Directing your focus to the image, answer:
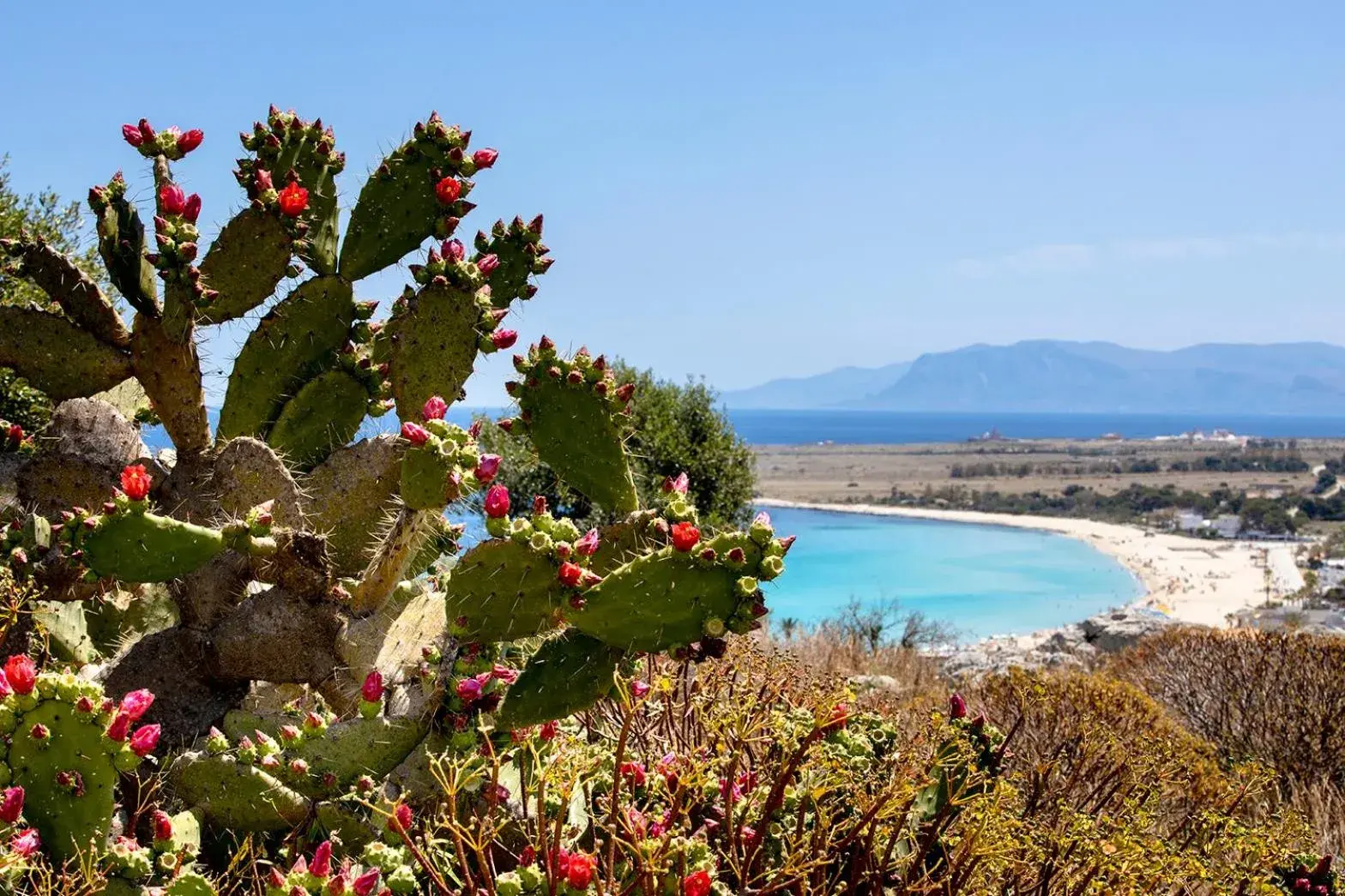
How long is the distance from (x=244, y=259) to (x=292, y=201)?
26cm

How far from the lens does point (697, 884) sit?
1866mm

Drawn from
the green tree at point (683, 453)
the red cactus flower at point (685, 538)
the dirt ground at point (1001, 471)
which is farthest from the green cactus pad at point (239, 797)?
the dirt ground at point (1001, 471)

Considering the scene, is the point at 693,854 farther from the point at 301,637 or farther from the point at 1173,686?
the point at 1173,686

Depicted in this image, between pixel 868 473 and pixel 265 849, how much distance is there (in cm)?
11508

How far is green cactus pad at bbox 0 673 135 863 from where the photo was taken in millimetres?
2043

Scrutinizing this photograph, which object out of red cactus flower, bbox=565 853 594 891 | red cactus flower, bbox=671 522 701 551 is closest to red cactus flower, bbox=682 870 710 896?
red cactus flower, bbox=565 853 594 891

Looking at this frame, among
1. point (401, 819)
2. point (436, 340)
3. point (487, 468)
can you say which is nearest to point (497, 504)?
point (487, 468)

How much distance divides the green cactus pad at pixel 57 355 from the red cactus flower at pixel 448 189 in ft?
3.52

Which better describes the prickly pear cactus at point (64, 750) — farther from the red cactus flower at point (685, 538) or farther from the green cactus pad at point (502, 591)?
the red cactus flower at point (685, 538)

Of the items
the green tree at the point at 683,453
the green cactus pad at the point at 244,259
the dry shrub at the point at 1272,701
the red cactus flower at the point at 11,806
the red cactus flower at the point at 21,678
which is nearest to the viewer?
the red cactus flower at the point at 11,806

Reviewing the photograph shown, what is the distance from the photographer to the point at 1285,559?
54969 millimetres

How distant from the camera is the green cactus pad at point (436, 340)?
299 centimetres

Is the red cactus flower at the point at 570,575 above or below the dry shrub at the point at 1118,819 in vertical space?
above

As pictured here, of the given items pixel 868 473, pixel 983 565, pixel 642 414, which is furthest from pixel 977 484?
pixel 642 414
